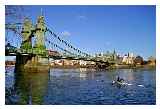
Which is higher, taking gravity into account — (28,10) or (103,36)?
(28,10)

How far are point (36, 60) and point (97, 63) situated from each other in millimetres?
442

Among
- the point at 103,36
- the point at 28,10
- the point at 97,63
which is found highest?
the point at 28,10

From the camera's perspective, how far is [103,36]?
2.93m

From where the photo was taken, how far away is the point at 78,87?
2.91 meters

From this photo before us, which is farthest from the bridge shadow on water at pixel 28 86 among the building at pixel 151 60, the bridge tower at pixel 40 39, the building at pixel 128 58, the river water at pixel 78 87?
the building at pixel 151 60

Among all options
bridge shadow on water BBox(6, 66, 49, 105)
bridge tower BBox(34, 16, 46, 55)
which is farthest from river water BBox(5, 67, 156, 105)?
bridge tower BBox(34, 16, 46, 55)

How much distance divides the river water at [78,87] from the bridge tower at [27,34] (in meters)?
0.18

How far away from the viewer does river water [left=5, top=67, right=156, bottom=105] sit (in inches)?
112

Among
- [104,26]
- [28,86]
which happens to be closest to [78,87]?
[28,86]

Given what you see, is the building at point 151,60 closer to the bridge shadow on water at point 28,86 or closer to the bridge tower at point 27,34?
the bridge shadow on water at point 28,86

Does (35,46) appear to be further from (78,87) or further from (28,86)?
(78,87)

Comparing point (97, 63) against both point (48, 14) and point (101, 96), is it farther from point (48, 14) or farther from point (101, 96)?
point (48, 14)

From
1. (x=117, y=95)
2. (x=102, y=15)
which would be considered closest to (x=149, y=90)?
(x=117, y=95)

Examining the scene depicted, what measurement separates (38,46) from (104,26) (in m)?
0.50
